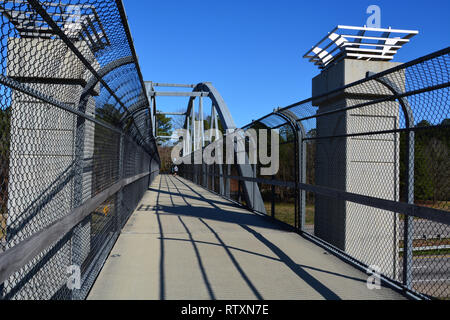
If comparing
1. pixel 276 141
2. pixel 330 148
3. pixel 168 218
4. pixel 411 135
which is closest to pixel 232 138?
pixel 276 141

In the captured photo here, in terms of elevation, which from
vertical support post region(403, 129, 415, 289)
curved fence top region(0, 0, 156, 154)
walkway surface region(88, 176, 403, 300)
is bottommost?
walkway surface region(88, 176, 403, 300)

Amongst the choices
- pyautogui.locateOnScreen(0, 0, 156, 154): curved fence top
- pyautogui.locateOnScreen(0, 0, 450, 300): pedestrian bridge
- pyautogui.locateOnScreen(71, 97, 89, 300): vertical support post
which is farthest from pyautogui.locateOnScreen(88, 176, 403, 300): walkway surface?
pyautogui.locateOnScreen(0, 0, 156, 154): curved fence top

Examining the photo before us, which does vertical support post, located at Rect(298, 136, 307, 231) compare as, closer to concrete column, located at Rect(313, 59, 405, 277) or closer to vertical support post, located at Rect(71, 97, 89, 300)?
concrete column, located at Rect(313, 59, 405, 277)

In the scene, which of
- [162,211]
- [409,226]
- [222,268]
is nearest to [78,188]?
[222,268]

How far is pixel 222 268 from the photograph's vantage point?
151 inches

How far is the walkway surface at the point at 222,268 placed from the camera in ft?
10.3

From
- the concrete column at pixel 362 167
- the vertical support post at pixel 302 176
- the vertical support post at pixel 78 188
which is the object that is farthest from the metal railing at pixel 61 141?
the concrete column at pixel 362 167

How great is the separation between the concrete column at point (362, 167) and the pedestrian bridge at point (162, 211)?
0.02 m

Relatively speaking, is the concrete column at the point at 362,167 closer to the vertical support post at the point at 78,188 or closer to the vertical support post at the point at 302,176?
the vertical support post at the point at 302,176

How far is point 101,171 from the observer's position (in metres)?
4.19

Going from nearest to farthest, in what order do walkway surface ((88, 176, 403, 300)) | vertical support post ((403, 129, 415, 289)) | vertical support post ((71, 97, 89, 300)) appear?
vertical support post ((71, 97, 89, 300)), walkway surface ((88, 176, 403, 300)), vertical support post ((403, 129, 415, 289))

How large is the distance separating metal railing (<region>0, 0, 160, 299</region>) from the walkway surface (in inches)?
12.0

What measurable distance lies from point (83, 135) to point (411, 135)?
284cm

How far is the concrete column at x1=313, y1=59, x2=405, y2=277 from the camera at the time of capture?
18.7ft
